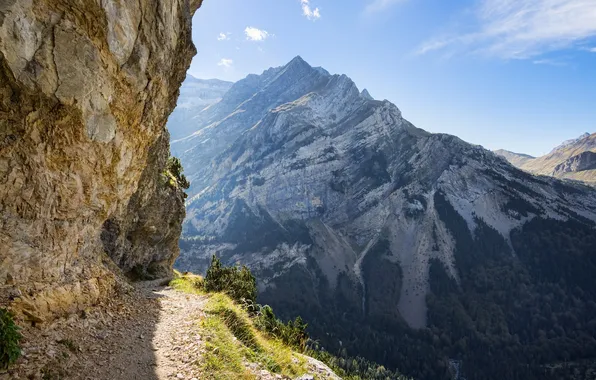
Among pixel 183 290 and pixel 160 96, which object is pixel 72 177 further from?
pixel 183 290

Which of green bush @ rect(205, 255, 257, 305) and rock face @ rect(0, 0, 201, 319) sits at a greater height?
rock face @ rect(0, 0, 201, 319)

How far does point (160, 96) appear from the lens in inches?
849

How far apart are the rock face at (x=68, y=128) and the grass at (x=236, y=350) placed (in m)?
5.38

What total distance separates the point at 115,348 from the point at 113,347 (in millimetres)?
76

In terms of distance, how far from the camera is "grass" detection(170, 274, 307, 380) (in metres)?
11.0

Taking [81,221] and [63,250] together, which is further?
[81,221]

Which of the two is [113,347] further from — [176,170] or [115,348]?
[176,170]

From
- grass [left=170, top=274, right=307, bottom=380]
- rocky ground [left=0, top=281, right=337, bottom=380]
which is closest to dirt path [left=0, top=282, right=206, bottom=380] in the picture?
rocky ground [left=0, top=281, right=337, bottom=380]

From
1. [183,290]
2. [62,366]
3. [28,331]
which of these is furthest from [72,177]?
[183,290]

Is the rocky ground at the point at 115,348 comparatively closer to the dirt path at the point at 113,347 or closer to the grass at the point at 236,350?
the dirt path at the point at 113,347

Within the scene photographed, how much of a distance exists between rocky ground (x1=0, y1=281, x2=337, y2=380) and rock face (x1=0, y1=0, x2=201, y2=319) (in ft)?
3.15

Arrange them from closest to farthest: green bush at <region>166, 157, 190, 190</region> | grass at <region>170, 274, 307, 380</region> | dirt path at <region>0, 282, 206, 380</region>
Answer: dirt path at <region>0, 282, 206, 380</region>, grass at <region>170, 274, 307, 380</region>, green bush at <region>166, 157, 190, 190</region>

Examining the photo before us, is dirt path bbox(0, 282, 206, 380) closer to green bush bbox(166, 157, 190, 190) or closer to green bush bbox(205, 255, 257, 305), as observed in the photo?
green bush bbox(205, 255, 257, 305)

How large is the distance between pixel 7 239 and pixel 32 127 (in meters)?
3.83
